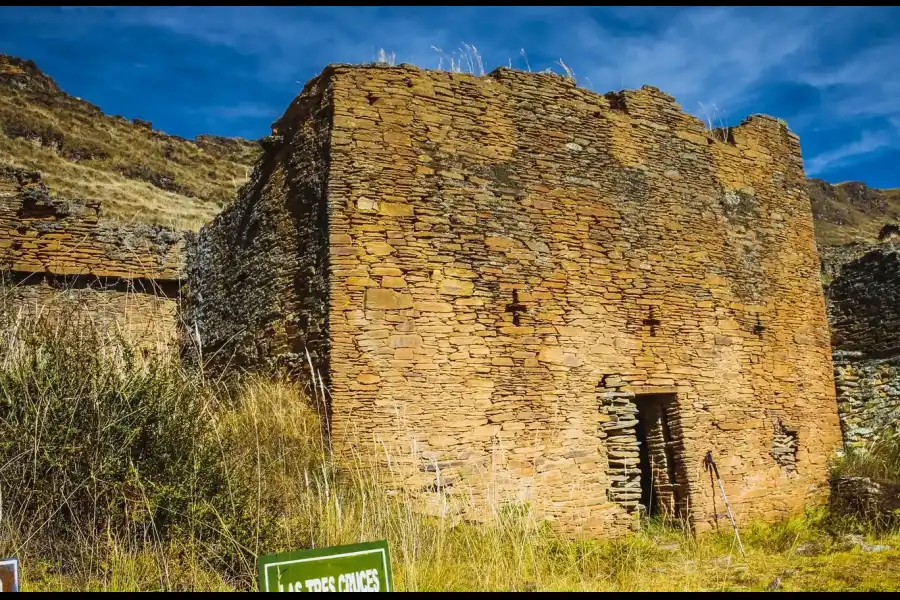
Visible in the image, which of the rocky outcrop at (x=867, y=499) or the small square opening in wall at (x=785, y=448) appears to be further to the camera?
the small square opening in wall at (x=785, y=448)

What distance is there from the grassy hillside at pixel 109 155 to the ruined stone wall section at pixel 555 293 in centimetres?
1969

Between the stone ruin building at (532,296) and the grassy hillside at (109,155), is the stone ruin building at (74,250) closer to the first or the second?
the stone ruin building at (532,296)

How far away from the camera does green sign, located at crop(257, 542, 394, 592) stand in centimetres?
332

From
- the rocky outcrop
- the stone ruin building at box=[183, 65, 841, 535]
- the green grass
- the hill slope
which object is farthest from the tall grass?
the hill slope

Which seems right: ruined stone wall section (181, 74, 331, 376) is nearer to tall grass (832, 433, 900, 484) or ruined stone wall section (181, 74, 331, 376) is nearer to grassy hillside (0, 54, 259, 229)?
tall grass (832, 433, 900, 484)

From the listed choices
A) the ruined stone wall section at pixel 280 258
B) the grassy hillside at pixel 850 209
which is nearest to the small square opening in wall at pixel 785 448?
the ruined stone wall section at pixel 280 258

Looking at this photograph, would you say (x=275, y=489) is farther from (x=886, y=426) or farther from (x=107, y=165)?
(x=107, y=165)

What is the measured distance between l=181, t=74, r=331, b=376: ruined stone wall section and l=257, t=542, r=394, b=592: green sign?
3951 mm

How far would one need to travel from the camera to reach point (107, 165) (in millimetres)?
32344

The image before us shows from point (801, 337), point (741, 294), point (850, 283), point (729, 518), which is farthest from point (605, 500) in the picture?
point (850, 283)

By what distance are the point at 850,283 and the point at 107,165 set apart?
30.1 m

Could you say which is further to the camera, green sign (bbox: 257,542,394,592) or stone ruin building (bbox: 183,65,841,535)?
stone ruin building (bbox: 183,65,841,535)

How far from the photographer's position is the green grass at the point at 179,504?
4828 millimetres

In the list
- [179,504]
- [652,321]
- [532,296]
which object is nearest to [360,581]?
[179,504]
